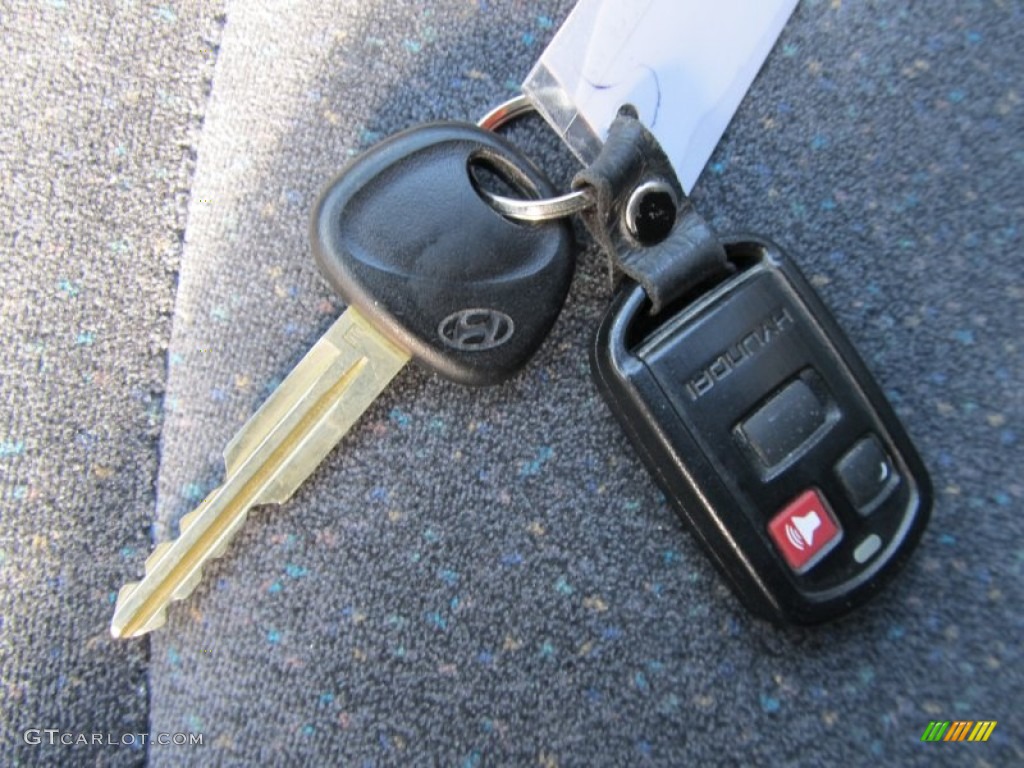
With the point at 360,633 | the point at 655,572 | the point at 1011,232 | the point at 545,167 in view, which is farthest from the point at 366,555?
the point at 1011,232

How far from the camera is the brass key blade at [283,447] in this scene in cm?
53

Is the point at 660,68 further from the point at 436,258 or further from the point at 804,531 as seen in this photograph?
the point at 804,531

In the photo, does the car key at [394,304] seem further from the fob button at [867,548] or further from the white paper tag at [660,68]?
the fob button at [867,548]

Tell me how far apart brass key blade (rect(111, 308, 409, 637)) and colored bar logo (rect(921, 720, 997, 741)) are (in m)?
0.39

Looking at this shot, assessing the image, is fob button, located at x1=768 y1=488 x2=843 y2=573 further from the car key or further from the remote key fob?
the car key

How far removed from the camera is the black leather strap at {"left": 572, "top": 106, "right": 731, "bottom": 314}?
49cm

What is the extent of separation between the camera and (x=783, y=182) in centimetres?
56

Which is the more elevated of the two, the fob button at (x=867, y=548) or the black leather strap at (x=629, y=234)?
the black leather strap at (x=629, y=234)

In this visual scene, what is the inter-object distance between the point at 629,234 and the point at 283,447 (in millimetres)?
256

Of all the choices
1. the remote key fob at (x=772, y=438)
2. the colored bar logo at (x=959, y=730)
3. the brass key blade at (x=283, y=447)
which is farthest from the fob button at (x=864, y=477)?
the brass key blade at (x=283, y=447)

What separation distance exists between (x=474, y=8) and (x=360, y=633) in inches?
16.7

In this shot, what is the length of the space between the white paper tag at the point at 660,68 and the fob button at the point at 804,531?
22 cm

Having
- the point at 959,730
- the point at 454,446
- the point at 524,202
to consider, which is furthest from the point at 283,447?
the point at 959,730

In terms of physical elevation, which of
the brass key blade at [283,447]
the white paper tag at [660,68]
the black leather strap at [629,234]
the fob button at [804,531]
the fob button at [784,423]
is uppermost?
the white paper tag at [660,68]
